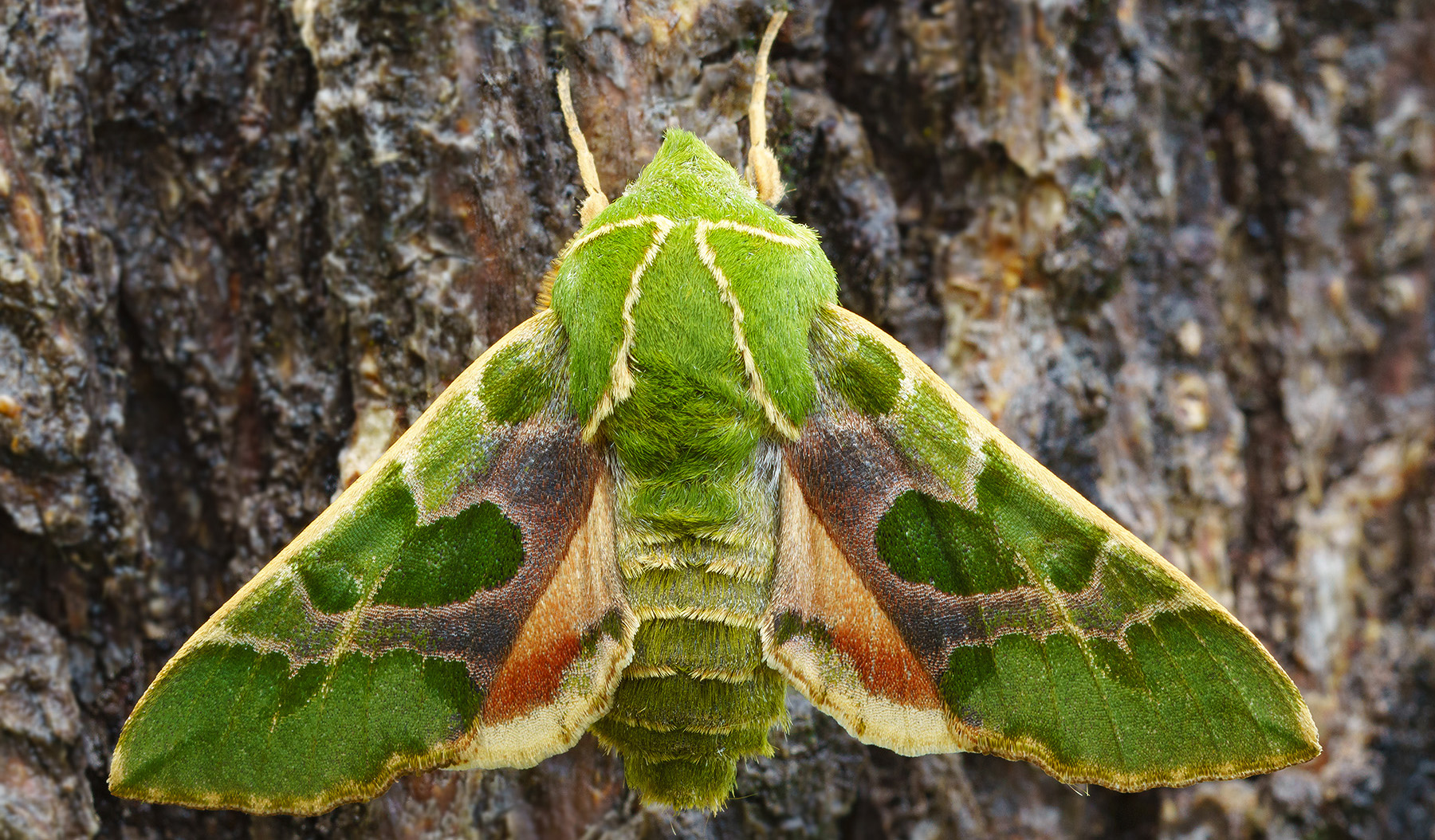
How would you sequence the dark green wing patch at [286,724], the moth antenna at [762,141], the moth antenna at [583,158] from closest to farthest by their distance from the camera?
1. the dark green wing patch at [286,724]
2. the moth antenna at [583,158]
3. the moth antenna at [762,141]

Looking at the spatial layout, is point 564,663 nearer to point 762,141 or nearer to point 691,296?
point 691,296

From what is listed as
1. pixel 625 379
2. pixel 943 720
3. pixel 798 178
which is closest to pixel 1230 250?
pixel 798 178

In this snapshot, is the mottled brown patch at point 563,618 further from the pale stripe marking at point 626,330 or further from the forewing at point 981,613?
the forewing at point 981,613

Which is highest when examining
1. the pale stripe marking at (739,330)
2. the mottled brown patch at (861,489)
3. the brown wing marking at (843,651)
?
the pale stripe marking at (739,330)

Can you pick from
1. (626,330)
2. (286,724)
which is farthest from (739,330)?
(286,724)

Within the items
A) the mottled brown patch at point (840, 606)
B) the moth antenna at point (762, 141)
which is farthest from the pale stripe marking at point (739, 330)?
the moth antenna at point (762, 141)

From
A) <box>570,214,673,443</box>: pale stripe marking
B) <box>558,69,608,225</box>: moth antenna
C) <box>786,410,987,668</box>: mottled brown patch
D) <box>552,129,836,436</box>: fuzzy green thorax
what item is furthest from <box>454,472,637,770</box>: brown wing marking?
<box>558,69,608,225</box>: moth antenna

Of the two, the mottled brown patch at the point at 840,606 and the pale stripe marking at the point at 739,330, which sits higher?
the pale stripe marking at the point at 739,330

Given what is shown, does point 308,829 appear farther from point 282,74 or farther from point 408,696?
point 282,74
